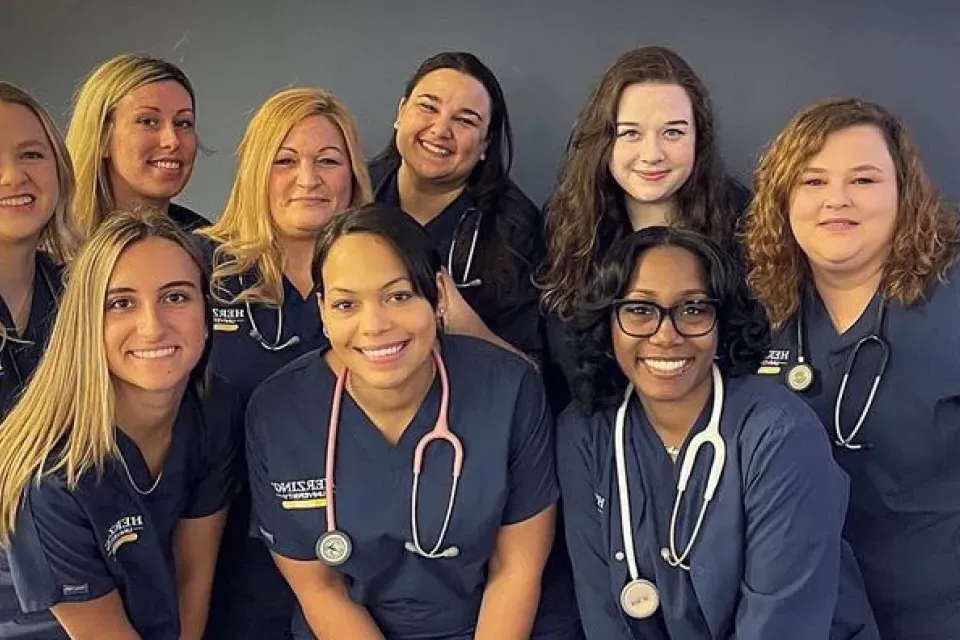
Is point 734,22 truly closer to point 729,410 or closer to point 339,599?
point 729,410

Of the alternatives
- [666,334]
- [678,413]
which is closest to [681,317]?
[666,334]

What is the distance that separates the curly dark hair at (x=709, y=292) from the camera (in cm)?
144

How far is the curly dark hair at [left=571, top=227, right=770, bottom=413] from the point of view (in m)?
1.44

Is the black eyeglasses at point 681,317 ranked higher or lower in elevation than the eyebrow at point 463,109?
lower

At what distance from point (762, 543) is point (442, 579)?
469 millimetres

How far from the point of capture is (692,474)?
56.2 inches

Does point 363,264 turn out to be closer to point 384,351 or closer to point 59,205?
point 384,351

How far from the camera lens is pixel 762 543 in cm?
136

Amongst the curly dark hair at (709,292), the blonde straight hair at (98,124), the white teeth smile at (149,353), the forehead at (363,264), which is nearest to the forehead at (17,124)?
the blonde straight hair at (98,124)

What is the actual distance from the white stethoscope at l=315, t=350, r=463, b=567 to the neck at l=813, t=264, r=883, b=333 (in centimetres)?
65

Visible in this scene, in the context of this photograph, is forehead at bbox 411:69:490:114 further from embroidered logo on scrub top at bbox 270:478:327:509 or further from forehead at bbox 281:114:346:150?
embroidered logo on scrub top at bbox 270:478:327:509

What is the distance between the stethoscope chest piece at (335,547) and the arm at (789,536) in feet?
1.80

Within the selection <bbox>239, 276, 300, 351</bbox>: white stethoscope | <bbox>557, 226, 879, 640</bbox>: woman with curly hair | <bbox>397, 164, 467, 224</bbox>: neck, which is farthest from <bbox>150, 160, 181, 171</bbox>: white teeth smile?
<bbox>557, 226, 879, 640</bbox>: woman with curly hair

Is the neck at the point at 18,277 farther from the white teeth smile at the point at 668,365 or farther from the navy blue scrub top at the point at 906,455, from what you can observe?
the navy blue scrub top at the point at 906,455
